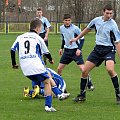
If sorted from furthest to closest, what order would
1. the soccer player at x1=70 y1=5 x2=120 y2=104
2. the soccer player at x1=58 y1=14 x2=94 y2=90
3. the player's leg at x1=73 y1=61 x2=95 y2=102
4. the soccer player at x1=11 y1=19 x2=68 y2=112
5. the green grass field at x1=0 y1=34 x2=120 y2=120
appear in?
the soccer player at x1=58 y1=14 x2=94 y2=90 < the player's leg at x1=73 y1=61 x2=95 y2=102 < the soccer player at x1=70 y1=5 x2=120 y2=104 < the soccer player at x1=11 y1=19 x2=68 y2=112 < the green grass field at x1=0 y1=34 x2=120 y2=120

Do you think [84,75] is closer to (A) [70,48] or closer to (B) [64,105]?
(B) [64,105]

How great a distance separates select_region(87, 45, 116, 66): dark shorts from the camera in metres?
10.7

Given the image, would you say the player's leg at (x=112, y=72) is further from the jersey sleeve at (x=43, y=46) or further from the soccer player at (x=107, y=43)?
the jersey sleeve at (x=43, y=46)

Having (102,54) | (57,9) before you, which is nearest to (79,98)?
(102,54)

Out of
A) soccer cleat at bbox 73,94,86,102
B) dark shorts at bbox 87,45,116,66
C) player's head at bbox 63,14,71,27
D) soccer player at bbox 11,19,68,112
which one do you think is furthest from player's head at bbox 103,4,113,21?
player's head at bbox 63,14,71,27

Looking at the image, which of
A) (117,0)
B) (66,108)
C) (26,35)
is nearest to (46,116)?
(66,108)

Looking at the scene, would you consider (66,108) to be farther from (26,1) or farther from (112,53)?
(26,1)

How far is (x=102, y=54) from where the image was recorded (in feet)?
35.5

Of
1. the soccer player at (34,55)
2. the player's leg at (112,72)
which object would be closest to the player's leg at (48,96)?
the soccer player at (34,55)

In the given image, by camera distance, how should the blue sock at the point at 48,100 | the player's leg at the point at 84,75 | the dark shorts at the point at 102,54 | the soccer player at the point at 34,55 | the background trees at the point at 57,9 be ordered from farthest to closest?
the background trees at the point at 57,9 → the player's leg at the point at 84,75 → the dark shorts at the point at 102,54 → the blue sock at the point at 48,100 → the soccer player at the point at 34,55

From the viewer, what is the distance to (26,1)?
78.9 meters

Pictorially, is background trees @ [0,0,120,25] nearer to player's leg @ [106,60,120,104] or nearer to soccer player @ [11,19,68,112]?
player's leg @ [106,60,120,104]

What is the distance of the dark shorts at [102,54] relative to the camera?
10.7 metres

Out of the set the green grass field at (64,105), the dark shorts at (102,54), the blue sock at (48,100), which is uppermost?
the dark shorts at (102,54)
